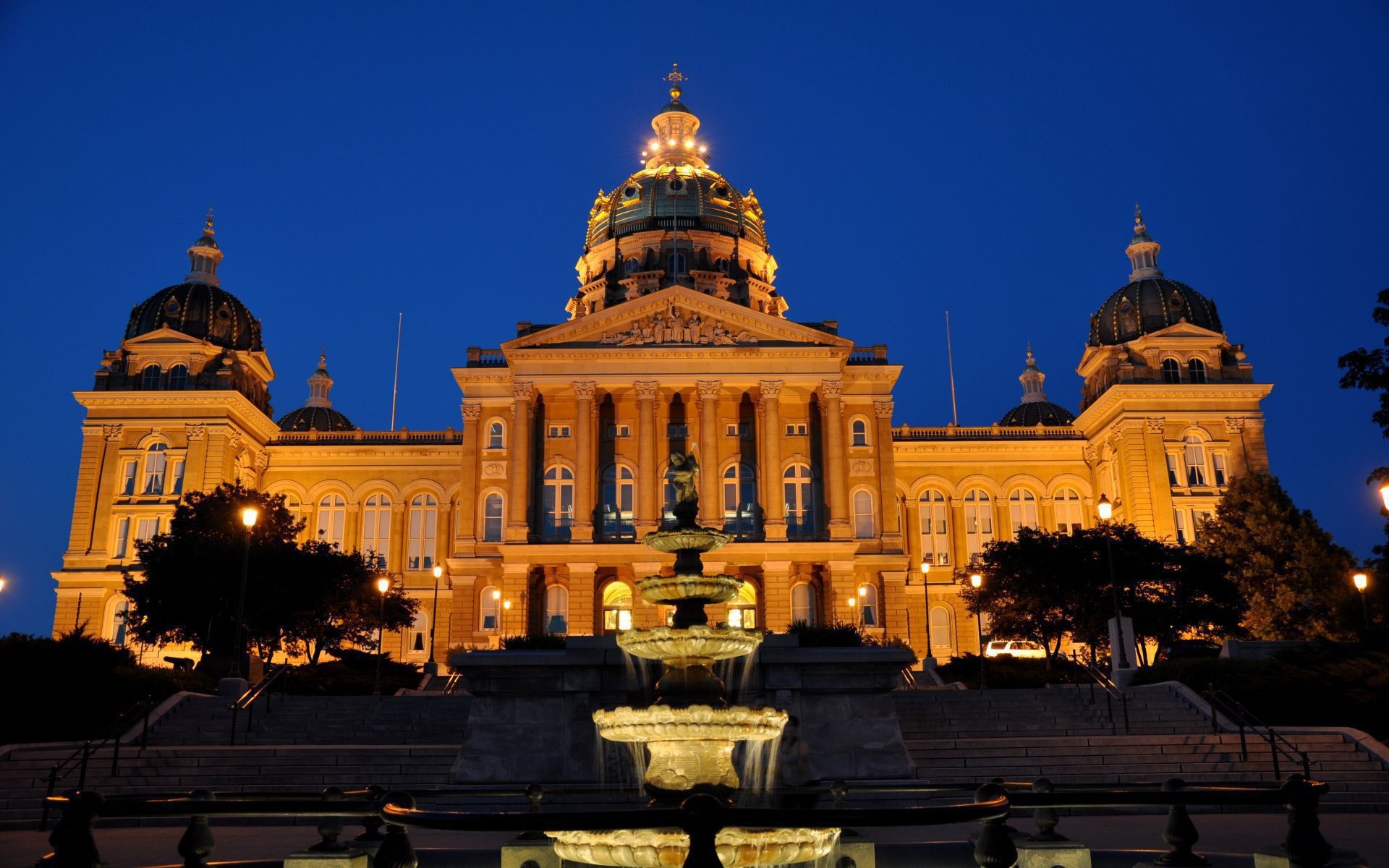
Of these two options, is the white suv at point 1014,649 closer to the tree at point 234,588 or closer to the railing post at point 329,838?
the tree at point 234,588

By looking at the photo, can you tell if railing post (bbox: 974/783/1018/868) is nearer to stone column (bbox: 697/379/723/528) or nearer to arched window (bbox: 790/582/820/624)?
stone column (bbox: 697/379/723/528)

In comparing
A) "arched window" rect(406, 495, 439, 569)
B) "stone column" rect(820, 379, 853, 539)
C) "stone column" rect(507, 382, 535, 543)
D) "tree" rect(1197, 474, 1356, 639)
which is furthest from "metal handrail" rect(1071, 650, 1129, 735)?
"arched window" rect(406, 495, 439, 569)

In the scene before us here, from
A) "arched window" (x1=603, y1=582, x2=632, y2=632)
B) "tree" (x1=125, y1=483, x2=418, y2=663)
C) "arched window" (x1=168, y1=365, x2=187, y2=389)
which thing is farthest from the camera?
"arched window" (x1=168, y1=365, x2=187, y2=389)

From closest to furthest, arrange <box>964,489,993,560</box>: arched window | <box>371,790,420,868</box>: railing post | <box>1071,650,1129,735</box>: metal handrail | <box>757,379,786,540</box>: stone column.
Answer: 1. <box>371,790,420,868</box>: railing post
2. <box>1071,650,1129,735</box>: metal handrail
3. <box>757,379,786,540</box>: stone column
4. <box>964,489,993,560</box>: arched window

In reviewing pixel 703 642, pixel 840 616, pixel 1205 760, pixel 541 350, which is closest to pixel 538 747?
pixel 703 642

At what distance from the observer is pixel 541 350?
5894 centimetres

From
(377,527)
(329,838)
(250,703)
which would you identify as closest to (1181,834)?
(329,838)

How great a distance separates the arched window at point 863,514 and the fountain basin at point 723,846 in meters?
51.0

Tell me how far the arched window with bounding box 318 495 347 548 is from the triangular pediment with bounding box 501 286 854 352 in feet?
62.1

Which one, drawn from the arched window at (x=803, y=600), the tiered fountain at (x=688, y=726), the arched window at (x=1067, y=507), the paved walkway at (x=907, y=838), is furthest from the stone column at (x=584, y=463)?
the tiered fountain at (x=688, y=726)

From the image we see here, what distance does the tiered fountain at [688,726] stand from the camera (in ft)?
31.5

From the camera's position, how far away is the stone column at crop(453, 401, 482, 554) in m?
59.4

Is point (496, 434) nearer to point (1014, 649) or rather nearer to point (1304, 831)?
point (1014, 649)

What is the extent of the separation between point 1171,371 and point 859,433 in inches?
773
